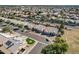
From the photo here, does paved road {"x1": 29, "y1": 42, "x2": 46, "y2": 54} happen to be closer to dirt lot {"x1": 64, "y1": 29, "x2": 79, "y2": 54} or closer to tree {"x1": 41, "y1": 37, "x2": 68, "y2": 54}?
tree {"x1": 41, "y1": 37, "x2": 68, "y2": 54}

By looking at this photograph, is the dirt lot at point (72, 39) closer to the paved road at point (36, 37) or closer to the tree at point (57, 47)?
the tree at point (57, 47)

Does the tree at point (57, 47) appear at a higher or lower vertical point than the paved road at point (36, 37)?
lower

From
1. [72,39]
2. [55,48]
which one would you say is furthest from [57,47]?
[72,39]

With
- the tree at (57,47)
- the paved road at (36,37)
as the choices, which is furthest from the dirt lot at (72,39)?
the paved road at (36,37)

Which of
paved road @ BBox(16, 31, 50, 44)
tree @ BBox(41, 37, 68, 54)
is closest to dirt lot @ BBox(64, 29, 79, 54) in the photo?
tree @ BBox(41, 37, 68, 54)

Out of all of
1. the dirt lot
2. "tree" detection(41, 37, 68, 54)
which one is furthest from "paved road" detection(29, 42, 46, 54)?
the dirt lot

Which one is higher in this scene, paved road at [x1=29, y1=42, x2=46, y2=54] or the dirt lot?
the dirt lot
